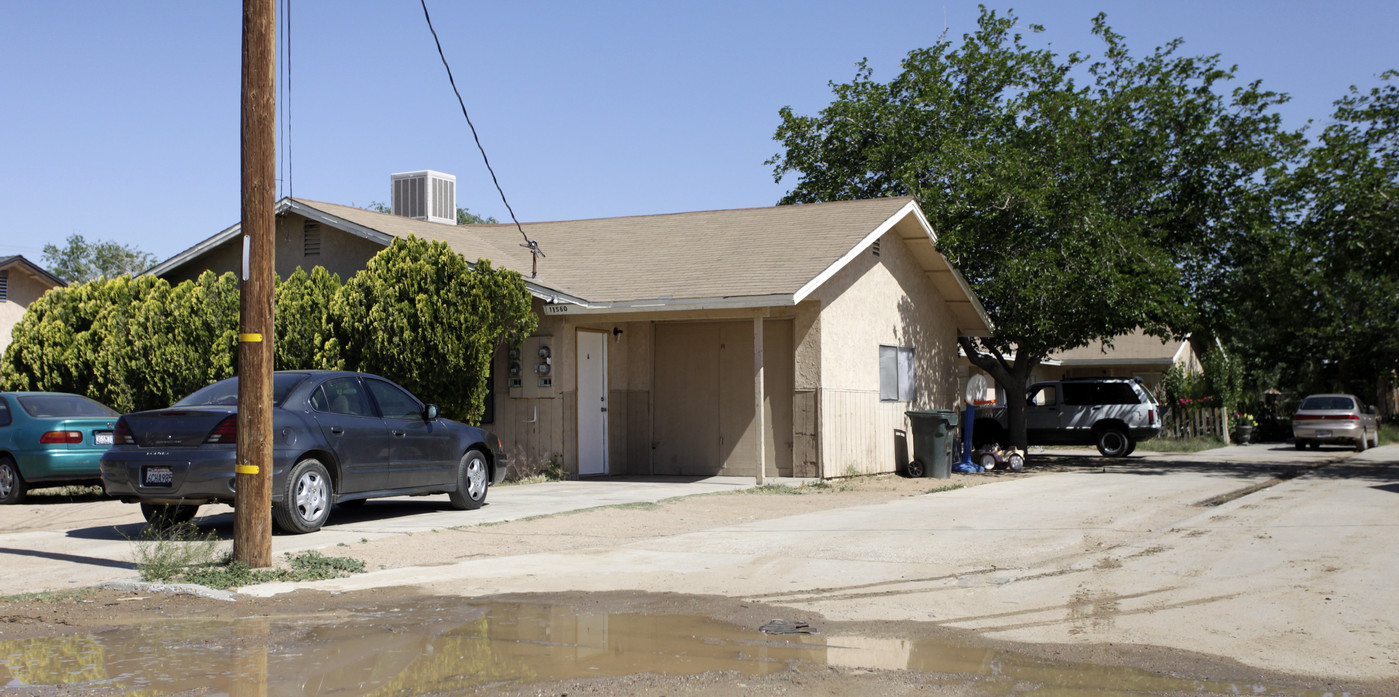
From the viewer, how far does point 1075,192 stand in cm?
2222

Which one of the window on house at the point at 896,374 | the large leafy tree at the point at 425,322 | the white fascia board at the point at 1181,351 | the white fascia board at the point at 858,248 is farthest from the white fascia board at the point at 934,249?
the white fascia board at the point at 1181,351

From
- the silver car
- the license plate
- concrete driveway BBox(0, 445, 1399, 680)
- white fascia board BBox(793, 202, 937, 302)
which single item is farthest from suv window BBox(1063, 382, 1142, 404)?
the license plate

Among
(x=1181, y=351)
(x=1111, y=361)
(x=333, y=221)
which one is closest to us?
(x=333, y=221)

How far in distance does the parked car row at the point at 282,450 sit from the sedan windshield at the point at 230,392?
0.01 meters

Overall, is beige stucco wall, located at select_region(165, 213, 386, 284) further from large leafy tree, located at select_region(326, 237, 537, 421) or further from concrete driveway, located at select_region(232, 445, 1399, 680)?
concrete driveway, located at select_region(232, 445, 1399, 680)

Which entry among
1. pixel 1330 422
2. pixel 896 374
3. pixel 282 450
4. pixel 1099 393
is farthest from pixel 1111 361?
pixel 282 450

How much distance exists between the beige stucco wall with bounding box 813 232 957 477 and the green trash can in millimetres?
513

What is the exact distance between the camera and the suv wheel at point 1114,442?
26.8 meters

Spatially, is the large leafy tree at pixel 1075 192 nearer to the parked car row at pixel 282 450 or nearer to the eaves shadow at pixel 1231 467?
the eaves shadow at pixel 1231 467

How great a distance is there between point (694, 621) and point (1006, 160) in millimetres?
17460

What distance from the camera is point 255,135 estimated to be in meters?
8.48

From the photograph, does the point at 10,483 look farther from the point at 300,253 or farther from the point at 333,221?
the point at 300,253

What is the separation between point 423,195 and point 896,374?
9.90 m

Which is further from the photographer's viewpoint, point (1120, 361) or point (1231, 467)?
point (1120, 361)
